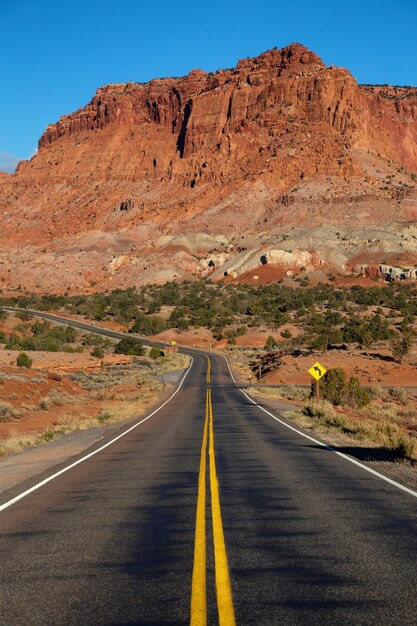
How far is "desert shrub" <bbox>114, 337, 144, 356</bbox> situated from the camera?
69.9 metres

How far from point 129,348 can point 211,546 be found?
6449cm

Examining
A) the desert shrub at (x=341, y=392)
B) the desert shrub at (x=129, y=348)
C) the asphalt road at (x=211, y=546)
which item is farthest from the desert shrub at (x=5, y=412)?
the desert shrub at (x=129, y=348)

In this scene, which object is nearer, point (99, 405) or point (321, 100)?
point (99, 405)

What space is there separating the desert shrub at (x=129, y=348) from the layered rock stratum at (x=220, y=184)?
4957cm

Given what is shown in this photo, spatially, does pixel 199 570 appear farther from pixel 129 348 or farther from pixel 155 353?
pixel 155 353

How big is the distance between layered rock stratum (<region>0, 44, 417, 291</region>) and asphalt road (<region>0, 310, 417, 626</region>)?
349 ft

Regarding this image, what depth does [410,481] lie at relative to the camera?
10.8m

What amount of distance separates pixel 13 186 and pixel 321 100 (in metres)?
92.6

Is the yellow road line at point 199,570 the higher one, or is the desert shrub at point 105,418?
the yellow road line at point 199,570

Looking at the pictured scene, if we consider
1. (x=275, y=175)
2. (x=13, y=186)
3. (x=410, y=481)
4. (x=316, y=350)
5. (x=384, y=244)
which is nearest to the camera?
(x=410, y=481)

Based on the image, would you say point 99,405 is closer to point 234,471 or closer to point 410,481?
point 234,471

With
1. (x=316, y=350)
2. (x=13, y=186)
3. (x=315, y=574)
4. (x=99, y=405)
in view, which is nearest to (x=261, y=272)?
(x=316, y=350)

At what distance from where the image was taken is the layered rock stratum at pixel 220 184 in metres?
122

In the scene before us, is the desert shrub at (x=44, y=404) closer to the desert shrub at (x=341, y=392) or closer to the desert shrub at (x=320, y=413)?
the desert shrub at (x=320, y=413)
